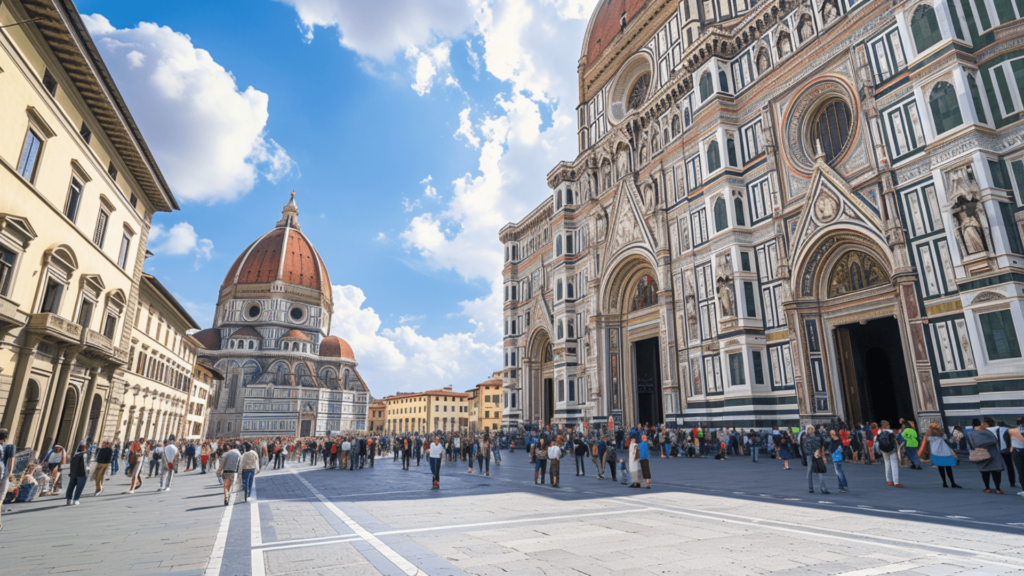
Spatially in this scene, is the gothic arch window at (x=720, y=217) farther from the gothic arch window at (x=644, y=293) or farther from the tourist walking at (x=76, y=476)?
the tourist walking at (x=76, y=476)

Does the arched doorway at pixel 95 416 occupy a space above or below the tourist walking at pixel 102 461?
above

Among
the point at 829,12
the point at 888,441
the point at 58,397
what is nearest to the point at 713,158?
the point at 829,12

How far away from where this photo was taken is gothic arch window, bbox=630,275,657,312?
29734 millimetres

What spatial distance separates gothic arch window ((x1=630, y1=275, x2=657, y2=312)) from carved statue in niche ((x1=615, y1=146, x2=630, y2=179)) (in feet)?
22.7

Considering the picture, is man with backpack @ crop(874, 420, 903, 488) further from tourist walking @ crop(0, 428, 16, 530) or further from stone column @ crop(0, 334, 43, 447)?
stone column @ crop(0, 334, 43, 447)

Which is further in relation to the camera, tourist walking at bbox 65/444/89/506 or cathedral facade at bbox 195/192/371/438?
cathedral facade at bbox 195/192/371/438

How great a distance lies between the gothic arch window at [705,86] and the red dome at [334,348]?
254 ft

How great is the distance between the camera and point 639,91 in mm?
34844

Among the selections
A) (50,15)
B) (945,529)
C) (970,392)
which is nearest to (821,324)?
(970,392)

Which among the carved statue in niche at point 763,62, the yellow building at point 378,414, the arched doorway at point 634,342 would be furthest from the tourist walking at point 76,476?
the yellow building at point 378,414

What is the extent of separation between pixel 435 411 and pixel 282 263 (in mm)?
40270

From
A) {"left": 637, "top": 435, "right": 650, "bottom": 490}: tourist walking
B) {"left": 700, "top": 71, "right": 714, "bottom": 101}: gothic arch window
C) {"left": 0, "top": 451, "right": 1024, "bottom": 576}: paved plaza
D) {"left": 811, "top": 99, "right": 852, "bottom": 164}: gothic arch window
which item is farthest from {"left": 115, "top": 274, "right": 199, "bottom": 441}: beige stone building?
{"left": 811, "top": 99, "right": 852, "bottom": 164}: gothic arch window

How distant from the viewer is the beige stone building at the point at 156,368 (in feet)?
94.3

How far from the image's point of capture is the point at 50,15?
13930 mm
